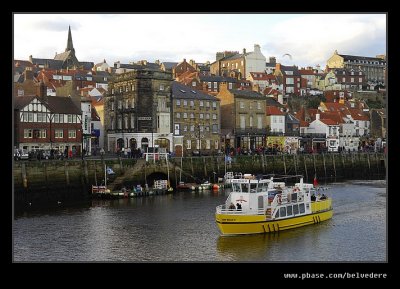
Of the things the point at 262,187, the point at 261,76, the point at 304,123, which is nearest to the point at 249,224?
the point at 262,187

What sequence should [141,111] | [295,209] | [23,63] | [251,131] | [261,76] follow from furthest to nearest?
[261,76]
[23,63]
[251,131]
[141,111]
[295,209]

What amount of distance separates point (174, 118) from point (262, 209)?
132 feet

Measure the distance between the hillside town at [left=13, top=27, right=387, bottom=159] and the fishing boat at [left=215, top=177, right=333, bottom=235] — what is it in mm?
23968

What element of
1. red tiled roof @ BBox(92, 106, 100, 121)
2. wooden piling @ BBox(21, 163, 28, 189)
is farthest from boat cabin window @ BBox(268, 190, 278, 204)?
red tiled roof @ BBox(92, 106, 100, 121)

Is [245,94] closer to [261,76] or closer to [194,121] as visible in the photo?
[194,121]

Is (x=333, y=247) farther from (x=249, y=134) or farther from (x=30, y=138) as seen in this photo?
(x=249, y=134)

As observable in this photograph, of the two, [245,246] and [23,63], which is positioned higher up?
[23,63]

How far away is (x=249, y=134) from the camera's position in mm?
83750

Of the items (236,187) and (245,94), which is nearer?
(236,187)

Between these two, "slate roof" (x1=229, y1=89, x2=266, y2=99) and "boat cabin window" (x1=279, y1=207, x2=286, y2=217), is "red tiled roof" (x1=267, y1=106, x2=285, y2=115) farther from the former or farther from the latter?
"boat cabin window" (x1=279, y1=207, x2=286, y2=217)

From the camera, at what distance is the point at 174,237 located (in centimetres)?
3347

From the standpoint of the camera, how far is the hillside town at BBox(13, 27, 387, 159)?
201 ft
